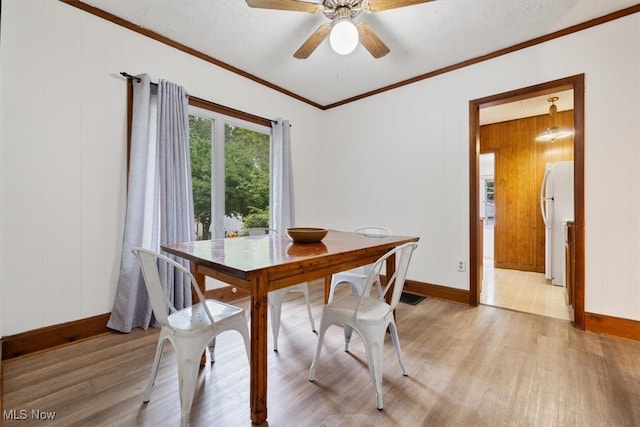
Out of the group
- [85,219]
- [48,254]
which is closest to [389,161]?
[85,219]

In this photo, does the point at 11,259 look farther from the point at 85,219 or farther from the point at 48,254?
the point at 85,219

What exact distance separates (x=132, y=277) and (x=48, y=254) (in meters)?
0.55

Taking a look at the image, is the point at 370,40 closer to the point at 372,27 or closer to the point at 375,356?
the point at 372,27

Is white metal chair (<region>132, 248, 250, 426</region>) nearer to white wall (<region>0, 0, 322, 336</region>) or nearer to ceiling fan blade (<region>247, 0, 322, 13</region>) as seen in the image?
white wall (<region>0, 0, 322, 336</region>)

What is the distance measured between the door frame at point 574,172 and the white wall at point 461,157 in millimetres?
44

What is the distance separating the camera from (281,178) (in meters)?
3.57

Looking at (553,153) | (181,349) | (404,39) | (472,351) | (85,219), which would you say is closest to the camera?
(181,349)

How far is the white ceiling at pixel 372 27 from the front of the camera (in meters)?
2.17

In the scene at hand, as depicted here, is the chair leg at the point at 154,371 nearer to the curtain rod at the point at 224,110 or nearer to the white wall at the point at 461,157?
the curtain rod at the point at 224,110

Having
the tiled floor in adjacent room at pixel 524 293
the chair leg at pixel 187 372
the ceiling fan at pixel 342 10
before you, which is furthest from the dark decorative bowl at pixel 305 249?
the tiled floor in adjacent room at pixel 524 293

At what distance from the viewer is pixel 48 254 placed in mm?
2018

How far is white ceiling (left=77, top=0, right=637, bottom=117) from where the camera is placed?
2.17m

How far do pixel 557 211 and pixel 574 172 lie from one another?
5.39 ft

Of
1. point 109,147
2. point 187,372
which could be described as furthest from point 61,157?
point 187,372
